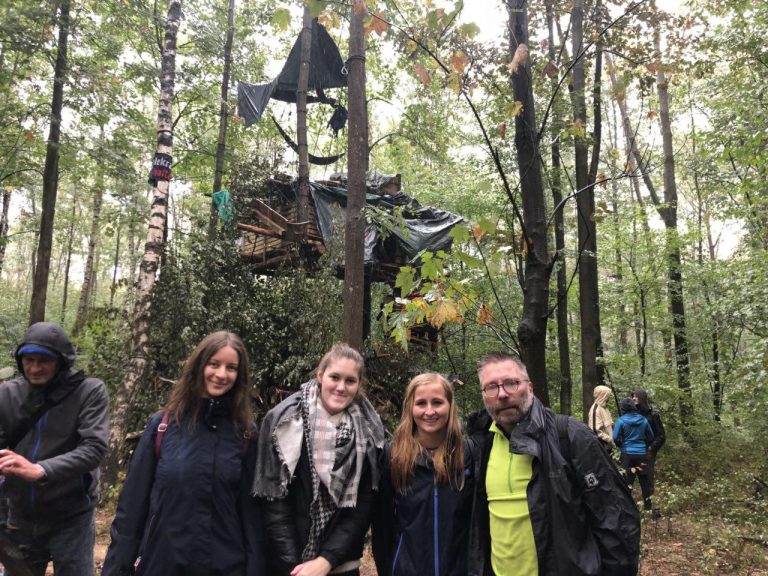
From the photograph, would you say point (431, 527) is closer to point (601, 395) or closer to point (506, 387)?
point (506, 387)

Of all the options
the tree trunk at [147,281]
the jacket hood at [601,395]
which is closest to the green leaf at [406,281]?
Result: the jacket hood at [601,395]

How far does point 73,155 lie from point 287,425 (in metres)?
12.0

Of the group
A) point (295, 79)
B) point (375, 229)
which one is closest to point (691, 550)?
point (375, 229)

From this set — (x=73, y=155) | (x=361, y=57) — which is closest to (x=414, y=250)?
(x=361, y=57)

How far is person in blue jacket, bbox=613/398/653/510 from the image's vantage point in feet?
24.8

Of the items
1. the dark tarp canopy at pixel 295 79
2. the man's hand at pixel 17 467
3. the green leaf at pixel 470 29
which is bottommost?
the man's hand at pixel 17 467

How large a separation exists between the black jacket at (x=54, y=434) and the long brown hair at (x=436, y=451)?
1.72 m

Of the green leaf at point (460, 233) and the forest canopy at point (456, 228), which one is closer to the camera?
the green leaf at point (460, 233)

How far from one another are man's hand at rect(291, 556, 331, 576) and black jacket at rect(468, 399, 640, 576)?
0.97 meters

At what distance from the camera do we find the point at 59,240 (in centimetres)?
2230

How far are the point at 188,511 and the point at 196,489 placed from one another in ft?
0.33

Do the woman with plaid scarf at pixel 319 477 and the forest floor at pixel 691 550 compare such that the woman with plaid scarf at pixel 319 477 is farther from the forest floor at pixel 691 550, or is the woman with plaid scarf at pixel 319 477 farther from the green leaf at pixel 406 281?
the forest floor at pixel 691 550

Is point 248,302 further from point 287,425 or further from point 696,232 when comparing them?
point 696,232

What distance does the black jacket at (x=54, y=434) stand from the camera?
107 inches
